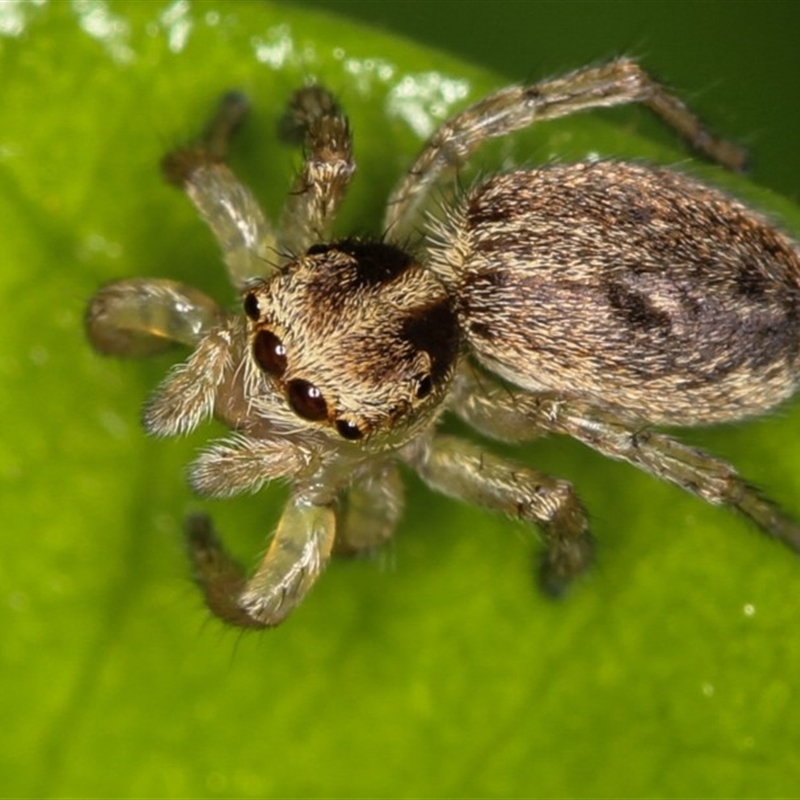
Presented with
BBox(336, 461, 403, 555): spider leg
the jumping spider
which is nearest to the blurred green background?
the jumping spider

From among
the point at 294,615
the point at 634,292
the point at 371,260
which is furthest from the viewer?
the point at 371,260

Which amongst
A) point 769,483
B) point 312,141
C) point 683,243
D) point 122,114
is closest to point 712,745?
point 769,483

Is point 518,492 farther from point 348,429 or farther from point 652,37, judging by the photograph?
point 652,37

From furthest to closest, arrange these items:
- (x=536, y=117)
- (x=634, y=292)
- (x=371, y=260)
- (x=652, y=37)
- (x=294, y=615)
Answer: (x=652, y=37)
(x=536, y=117)
(x=371, y=260)
(x=634, y=292)
(x=294, y=615)

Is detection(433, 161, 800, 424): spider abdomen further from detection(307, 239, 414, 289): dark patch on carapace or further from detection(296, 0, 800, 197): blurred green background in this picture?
detection(296, 0, 800, 197): blurred green background

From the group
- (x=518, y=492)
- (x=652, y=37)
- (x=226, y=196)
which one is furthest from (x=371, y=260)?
(x=652, y=37)
